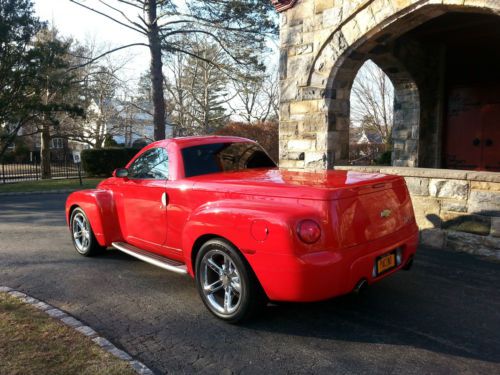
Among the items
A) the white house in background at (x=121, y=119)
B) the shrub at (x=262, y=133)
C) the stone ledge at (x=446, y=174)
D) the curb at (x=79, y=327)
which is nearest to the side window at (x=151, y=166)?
the curb at (x=79, y=327)

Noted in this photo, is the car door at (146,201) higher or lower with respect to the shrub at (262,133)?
lower

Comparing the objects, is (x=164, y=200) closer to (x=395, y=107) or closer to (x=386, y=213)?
(x=386, y=213)

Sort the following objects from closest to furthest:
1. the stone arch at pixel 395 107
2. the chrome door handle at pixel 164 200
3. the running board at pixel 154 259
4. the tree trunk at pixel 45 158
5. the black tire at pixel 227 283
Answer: the black tire at pixel 227 283 → the running board at pixel 154 259 → the chrome door handle at pixel 164 200 → the stone arch at pixel 395 107 → the tree trunk at pixel 45 158

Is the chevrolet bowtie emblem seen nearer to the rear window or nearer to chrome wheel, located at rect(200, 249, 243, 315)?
chrome wheel, located at rect(200, 249, 243, 315)

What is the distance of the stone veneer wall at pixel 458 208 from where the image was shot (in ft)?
17.2

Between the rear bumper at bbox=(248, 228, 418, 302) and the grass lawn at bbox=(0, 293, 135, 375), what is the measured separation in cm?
115

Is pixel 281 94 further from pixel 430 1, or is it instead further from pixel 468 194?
pixel 468 194

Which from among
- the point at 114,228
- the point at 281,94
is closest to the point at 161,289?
the point at 114,228

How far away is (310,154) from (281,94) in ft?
4.28

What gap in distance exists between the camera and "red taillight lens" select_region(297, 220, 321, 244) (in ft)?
9.89

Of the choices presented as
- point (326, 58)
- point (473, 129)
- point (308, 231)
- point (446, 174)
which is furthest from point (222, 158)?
point (473, 129)

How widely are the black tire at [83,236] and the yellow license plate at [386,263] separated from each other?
Answer: 375 cm

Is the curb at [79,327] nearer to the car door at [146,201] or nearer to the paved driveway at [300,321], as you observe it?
the paved driveway at [300,321]

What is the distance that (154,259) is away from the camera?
14.2 ft
